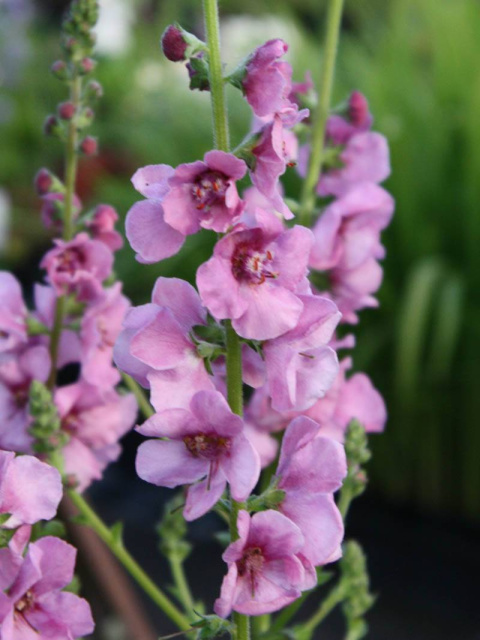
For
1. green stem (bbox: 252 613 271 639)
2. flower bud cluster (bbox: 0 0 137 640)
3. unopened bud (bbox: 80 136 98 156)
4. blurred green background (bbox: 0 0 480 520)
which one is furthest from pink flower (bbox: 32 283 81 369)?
blurred green background (bbox: 0 0 480 520)

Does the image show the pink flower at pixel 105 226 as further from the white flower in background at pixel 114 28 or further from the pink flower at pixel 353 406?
the white flower in background at pixel 114 28

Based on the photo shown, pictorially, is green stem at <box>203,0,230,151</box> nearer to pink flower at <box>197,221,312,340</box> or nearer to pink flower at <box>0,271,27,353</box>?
pink flower at <box>197,221,312,340</box>

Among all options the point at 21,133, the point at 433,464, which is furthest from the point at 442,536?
the point at 21,133

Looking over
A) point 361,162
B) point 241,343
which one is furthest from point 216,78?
point 361,162

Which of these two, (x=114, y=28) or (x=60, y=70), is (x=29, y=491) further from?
(x=114, y=28)

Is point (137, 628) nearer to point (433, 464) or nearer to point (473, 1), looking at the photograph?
point (433, 464)

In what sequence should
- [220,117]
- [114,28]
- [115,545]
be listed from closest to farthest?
[220,117], [115,545], [114,28]

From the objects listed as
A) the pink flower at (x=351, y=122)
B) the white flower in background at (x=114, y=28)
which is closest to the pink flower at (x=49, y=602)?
the pink flower at (x=351, y=122)
